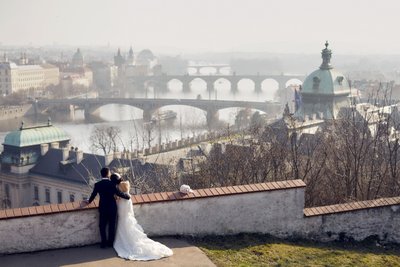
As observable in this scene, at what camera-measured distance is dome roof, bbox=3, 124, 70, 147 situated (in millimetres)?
33688

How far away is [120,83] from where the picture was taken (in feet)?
437

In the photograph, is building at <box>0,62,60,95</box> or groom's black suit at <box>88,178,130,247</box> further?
building at <box>0,62,60,95</box>

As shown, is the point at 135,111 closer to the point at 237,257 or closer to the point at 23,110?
the point at 23,110

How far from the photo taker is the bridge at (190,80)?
4818 inches

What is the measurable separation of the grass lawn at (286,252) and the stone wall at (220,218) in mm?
208

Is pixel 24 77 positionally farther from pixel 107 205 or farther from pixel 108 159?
pixel 107 205

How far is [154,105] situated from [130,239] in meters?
66.4

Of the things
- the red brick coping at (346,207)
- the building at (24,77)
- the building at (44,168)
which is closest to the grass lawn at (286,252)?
the red brick coping at (346,207)

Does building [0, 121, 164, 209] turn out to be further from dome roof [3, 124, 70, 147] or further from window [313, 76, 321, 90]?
window [313, 76, 321, 90]

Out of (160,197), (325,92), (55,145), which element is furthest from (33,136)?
(160,197)

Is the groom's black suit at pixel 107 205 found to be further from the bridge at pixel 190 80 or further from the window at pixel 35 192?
the bridge at pixel 190 80

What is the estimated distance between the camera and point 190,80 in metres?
128

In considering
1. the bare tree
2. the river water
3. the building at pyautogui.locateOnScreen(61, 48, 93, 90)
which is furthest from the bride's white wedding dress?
the building at pyautogui.locateOnScreen(61, 48, 93, 90)

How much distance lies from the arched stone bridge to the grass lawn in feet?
368
